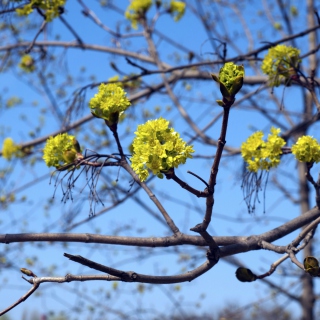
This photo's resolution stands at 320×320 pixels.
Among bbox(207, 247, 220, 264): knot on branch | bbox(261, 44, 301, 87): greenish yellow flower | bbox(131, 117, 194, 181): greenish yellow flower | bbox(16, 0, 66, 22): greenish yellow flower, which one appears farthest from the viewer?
bbox(16, 0, 66, 22): greenish yellow flower

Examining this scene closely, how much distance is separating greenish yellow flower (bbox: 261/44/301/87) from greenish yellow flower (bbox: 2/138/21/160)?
2414 millimetres

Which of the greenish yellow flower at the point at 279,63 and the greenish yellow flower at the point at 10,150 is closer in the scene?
the greenish yellow flower at the point at 279,63

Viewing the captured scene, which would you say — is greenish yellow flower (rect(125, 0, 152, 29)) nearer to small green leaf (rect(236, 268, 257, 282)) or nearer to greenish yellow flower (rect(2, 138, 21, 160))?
greenish yellow flower (rect(2, 138, 21, 160))

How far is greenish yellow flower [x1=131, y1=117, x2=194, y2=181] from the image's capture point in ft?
5.23

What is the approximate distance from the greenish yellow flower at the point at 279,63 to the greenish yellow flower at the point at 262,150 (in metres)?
0.51

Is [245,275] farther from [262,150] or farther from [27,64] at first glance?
[27,64]

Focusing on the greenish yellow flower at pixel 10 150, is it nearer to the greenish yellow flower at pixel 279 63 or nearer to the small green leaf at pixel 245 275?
the greenish yellow flower at pixel 279 63

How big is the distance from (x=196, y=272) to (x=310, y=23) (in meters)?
5.49

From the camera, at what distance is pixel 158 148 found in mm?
1607

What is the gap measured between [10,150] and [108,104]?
2778 mm

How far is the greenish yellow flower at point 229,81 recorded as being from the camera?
148 cm

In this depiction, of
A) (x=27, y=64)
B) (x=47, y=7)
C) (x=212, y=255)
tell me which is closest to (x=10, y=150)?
(x=27, y=64)

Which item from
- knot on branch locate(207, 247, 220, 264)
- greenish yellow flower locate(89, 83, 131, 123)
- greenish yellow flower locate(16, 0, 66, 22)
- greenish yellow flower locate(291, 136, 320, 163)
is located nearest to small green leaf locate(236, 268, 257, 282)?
knot on branch locate(207, 247, 220, 264)

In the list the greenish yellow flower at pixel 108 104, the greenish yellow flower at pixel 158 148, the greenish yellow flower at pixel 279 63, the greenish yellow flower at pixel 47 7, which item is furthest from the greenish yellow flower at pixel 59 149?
the greenish yellow flower at pixel 47 7
